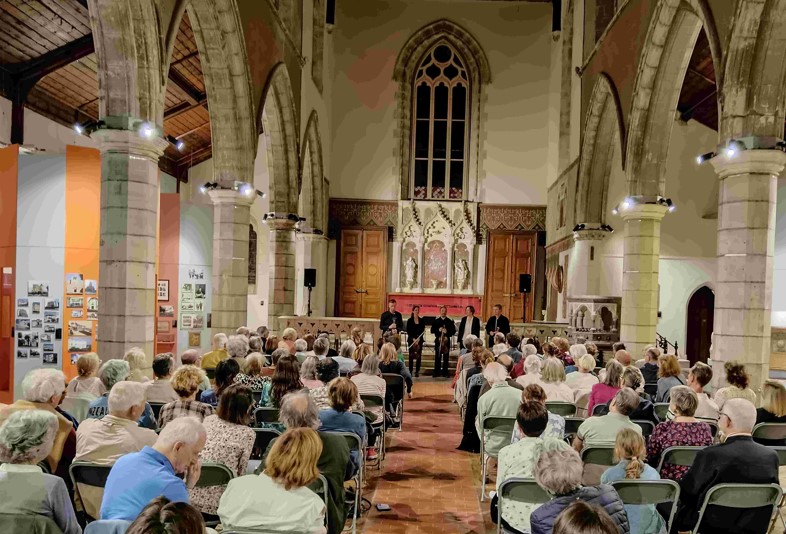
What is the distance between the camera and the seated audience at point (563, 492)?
2.50 meters

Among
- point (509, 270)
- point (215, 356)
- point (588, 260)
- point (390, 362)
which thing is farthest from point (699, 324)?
point (215, 356)

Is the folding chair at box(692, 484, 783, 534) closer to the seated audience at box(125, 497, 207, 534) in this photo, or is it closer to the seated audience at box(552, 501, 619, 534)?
the seated audience at box(552, 501, 619, 534)

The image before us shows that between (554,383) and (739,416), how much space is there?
230cm

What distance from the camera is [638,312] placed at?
10.5 meters

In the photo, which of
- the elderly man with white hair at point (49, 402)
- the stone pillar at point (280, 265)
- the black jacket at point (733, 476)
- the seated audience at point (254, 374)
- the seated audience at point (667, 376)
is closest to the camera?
the black jacket at point (733, 476)

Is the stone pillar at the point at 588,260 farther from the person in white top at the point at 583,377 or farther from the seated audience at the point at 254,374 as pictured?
the seated audience at the point at 254,374

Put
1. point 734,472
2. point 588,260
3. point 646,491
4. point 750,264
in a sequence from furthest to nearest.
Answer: point 588,260, point 750,264, point 734,472, point 646,491

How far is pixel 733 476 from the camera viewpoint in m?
3.32

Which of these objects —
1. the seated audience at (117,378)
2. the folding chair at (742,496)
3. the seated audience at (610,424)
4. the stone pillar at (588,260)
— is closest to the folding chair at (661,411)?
the seated audience at (610,424)

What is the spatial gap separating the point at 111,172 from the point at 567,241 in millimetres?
11351

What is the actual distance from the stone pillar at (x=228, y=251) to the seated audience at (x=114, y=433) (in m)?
6.91

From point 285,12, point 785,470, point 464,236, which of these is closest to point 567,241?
point 464,236

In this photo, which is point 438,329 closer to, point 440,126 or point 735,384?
point 735,384

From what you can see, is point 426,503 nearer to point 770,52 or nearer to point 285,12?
point 770,52
